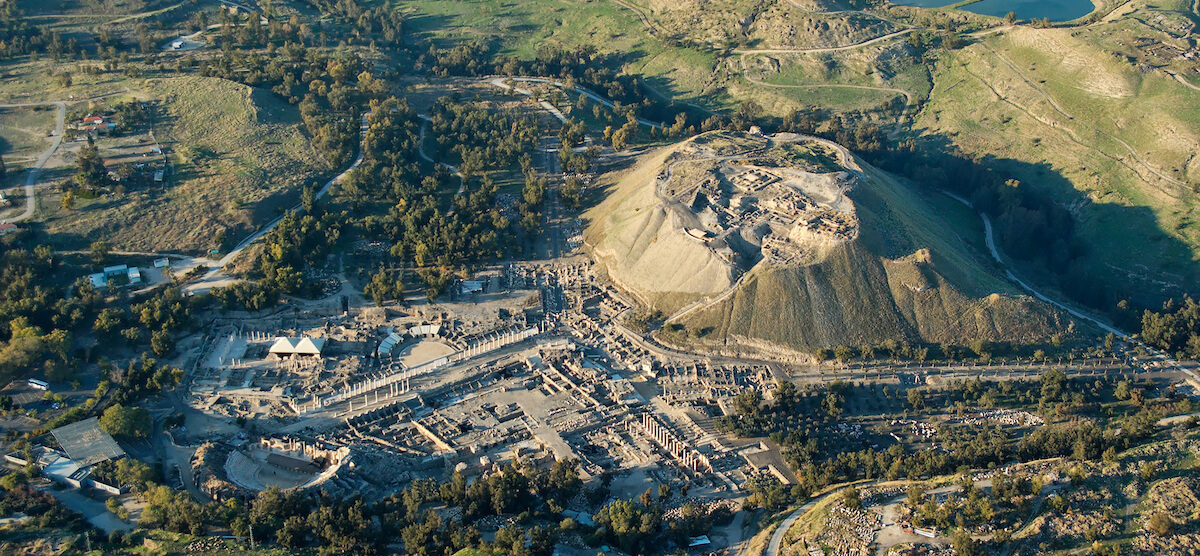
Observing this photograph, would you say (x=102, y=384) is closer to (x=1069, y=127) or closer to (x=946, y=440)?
(x=946, y=440)

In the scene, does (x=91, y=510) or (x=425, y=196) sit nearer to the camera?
(x=91, y=510)

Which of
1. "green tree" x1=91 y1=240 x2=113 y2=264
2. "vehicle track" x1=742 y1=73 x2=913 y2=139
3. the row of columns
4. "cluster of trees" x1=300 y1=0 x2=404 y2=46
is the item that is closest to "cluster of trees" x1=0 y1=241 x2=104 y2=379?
"green tree" x1=91 y1=240 x2=113 y2=264

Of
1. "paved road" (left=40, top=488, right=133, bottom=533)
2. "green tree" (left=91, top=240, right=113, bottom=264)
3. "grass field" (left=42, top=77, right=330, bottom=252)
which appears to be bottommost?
"paved road" (left=40, top=488, right=133, bottom=533)

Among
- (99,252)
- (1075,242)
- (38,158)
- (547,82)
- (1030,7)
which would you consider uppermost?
(1030,7)

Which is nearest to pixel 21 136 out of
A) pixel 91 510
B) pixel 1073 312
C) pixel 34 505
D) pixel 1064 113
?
pixel 34 505

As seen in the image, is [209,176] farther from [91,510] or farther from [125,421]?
[91,510]

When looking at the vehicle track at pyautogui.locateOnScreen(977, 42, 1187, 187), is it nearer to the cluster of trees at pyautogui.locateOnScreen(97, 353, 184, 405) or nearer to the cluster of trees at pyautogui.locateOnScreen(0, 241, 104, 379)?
the cluster of trees at pyautogui.locateOnScreen(97, 353, 184, 405)
